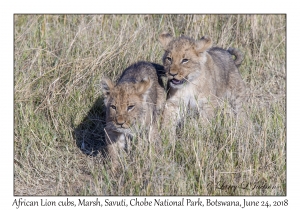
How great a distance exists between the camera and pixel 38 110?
7660mm

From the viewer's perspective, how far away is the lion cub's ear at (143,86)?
6730 mm

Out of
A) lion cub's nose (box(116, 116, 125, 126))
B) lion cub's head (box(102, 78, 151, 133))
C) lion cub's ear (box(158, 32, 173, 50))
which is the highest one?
lion cub's ear (box(158, 32, 173, 50))

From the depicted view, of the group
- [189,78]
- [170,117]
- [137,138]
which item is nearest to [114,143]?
[137,138]

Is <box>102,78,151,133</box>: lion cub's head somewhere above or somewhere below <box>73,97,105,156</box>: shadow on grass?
above

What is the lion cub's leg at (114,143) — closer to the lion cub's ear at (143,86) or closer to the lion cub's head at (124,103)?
the lion cub's head at (124,103)

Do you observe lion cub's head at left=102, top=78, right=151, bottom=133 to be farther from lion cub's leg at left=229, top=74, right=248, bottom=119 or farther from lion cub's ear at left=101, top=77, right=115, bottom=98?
lion cub's leg at left=229, top=74, right=248, bottom=119

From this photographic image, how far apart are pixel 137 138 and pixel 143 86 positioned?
67 centimetres

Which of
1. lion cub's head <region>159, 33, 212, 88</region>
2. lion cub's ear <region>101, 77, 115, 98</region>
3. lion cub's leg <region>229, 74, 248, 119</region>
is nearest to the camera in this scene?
lion cub's ear <region>101, 77, 115, 98</region>

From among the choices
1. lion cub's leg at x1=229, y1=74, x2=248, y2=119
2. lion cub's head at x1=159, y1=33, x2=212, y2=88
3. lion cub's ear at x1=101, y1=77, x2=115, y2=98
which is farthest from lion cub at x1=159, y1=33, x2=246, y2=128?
lion cub's ear at x1=101, y1=77, x2=115, y2=98

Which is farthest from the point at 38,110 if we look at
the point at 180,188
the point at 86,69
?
the point at 180,188

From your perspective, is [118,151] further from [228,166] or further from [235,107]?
[235,107]

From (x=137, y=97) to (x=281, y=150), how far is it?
1784mm

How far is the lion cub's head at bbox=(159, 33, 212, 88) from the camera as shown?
734 centimetres

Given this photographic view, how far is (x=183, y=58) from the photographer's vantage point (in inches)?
294
